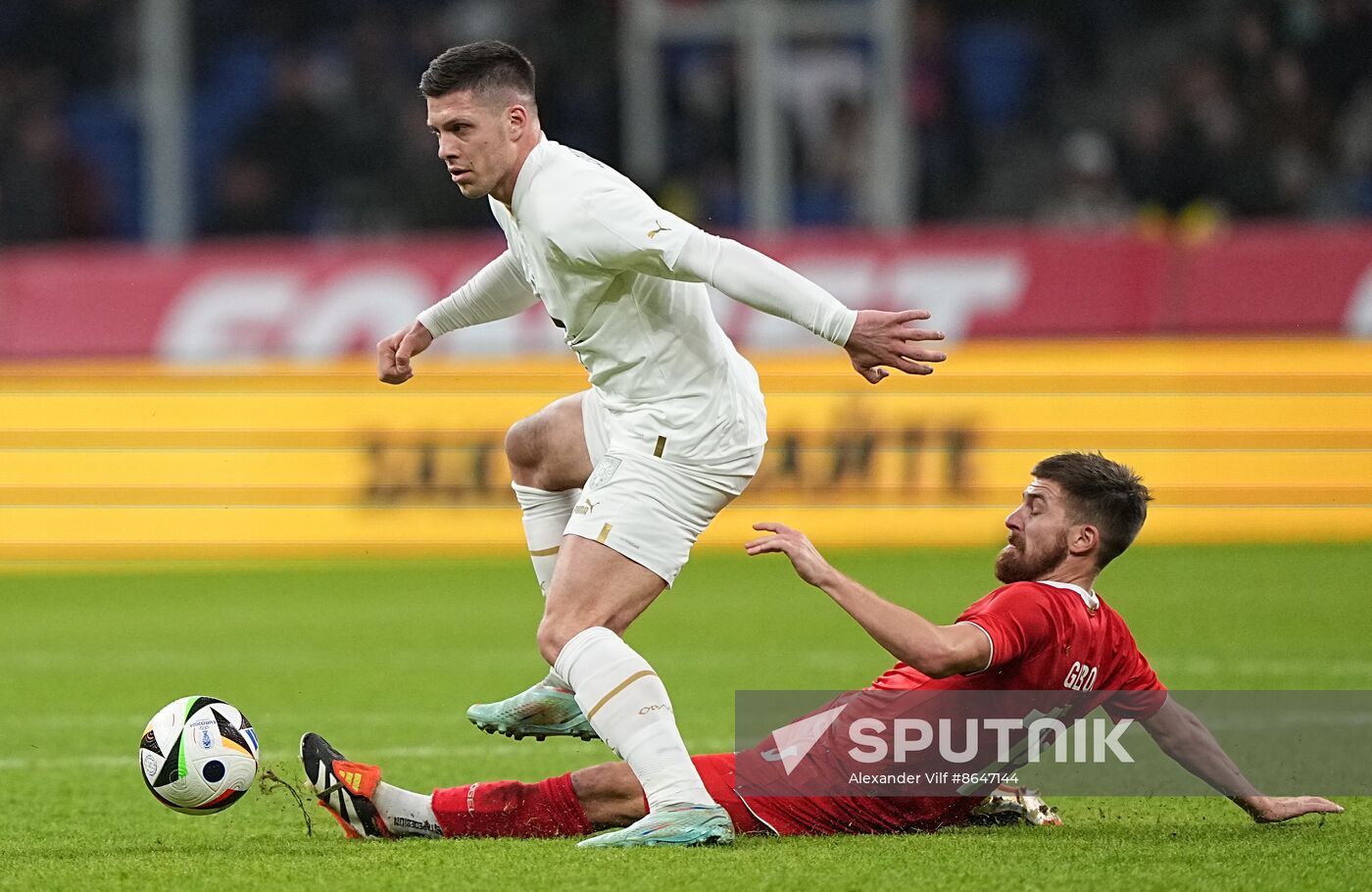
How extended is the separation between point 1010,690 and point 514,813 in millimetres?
1281

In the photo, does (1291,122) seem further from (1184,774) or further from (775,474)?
(1184,774)

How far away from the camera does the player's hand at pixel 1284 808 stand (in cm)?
503

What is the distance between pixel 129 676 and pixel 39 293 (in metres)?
5.70

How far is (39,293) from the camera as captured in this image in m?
13.4

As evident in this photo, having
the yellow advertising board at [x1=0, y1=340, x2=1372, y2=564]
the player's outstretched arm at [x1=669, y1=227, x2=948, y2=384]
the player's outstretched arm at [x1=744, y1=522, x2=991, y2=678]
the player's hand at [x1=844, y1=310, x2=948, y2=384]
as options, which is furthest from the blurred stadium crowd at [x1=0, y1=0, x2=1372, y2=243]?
the player's outstretched arm at [x1=744, y1=522, x2=991, y2=678]

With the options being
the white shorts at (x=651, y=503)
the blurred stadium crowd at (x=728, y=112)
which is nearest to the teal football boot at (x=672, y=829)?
the white shorts at (x=651, y=503)

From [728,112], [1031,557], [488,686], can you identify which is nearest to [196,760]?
[1031,557]

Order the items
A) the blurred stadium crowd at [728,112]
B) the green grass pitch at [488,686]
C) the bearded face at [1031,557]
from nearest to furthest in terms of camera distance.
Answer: the green grass pitch at [488,686] < the bearded face at [1031,557] < the blurred stadium crowd at [728,112]

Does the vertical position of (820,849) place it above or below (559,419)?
below

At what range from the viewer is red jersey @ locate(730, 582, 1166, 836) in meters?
4.73

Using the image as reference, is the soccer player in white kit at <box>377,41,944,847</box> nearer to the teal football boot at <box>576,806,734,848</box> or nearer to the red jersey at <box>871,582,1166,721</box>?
the teal football boot at <box>576,806,734,848</box>

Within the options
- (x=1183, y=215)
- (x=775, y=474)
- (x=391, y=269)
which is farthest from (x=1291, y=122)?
(x=391, y=269)

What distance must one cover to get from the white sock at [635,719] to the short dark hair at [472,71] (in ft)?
4.62

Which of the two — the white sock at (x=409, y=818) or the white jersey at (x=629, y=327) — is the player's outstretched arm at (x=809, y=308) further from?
the white sock at (x=409, y=818)
